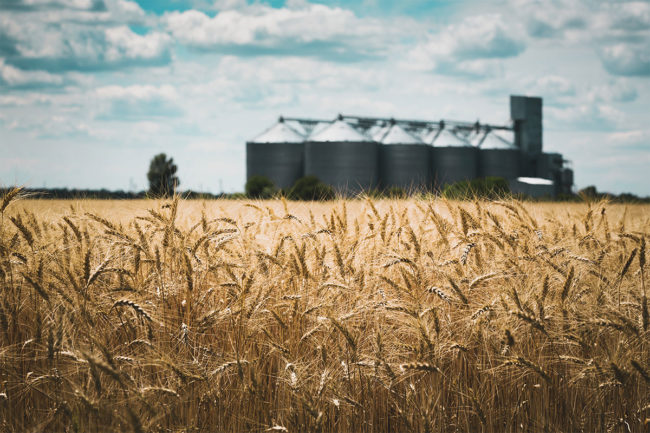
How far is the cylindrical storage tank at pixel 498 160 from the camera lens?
171 ft

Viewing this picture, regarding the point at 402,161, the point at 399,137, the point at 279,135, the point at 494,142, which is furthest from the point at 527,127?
the point at 279,135

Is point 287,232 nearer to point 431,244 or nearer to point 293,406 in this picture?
point 431,244

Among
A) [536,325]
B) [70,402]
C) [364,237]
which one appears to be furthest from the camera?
[364,237]

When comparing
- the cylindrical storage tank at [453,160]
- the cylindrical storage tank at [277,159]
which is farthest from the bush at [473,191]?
the cylindrical storage tank at [277,159]

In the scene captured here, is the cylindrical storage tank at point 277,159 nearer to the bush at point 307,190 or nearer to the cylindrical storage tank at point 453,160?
the bush at point 307,190

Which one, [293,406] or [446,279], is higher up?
[446,279]

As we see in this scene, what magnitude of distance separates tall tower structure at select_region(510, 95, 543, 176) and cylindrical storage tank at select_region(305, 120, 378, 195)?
56.5ft

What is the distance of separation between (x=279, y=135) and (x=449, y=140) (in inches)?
576

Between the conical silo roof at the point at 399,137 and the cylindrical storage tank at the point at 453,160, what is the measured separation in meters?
2.16

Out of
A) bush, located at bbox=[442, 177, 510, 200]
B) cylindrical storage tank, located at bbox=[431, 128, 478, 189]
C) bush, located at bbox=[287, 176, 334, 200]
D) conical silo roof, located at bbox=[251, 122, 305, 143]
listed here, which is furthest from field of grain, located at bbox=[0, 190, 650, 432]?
cylindrical storage tank, located at bbox=[431, 128, 478, 189]

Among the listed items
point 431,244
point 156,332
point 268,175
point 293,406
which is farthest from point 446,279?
point 268,175

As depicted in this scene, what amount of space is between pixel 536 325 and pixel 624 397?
4.13 feet

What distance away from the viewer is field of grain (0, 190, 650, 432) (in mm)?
3658

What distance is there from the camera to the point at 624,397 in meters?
4.19
